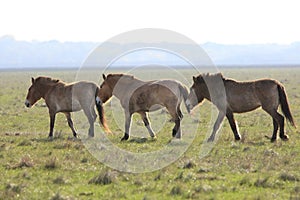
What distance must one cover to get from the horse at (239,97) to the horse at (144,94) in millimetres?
498

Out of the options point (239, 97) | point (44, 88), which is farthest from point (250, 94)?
point (44, 88)

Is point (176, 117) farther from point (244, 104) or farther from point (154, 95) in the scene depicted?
point (244, 104)

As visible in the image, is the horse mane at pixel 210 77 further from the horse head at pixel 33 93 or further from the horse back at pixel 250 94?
the horse head at pixel 33 93

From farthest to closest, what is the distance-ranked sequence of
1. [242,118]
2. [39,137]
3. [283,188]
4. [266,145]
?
[242,118] < [39,137] < [266,145] < [283,188]

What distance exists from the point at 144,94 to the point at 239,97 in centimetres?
290

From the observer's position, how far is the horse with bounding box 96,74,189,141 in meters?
15.6

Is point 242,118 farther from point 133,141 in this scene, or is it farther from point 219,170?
point 219,170

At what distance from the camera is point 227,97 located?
1559 centimetres

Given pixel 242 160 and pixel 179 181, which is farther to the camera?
pixel 242 160

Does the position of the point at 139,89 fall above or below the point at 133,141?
above

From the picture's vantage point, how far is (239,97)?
608 inches

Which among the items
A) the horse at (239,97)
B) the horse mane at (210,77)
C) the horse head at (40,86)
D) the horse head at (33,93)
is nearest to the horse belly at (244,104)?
the horse at (239,97)

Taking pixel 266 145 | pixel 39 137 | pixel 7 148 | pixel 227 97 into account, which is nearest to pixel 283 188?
pixel 266 145

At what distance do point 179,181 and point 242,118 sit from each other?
1482 cm
